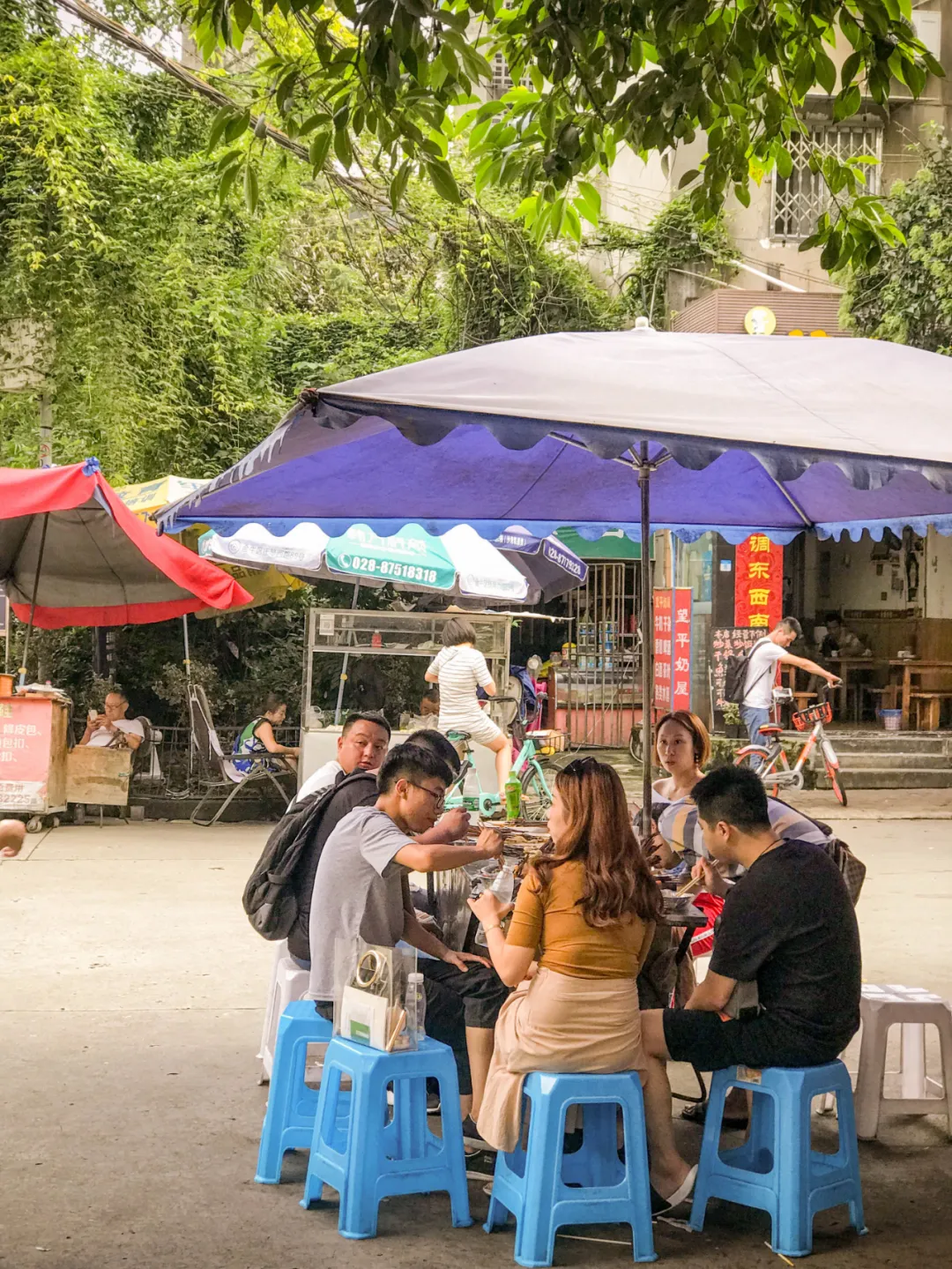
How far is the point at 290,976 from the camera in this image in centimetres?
507

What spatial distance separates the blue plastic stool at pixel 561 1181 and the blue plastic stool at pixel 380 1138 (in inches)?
7.2

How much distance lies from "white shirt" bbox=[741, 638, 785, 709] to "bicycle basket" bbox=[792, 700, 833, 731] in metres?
0.43

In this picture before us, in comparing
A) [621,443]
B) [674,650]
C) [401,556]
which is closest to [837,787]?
[674,650]

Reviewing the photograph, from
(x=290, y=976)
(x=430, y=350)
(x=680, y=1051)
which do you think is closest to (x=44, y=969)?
(x=290, y=976)

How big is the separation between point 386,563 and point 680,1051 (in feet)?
24.3

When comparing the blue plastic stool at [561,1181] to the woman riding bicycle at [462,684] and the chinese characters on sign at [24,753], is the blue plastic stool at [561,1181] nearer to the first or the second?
the woman riding bicycle at [462,684]

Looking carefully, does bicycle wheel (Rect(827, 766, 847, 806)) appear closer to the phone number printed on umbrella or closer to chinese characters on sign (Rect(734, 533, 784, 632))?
chinese characters on sign (Rect(734, 533, 784, 632))

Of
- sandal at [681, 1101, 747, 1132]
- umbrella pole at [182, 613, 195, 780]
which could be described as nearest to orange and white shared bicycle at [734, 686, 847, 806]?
umbrella pole at [182, 613, 195, 780]

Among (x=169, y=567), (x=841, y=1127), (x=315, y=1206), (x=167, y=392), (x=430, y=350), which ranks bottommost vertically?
(x=315, y=1206)

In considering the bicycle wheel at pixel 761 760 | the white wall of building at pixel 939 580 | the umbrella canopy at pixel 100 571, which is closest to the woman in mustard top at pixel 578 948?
the umbrella canopy at pixel 100 571

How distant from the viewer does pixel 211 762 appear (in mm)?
12086

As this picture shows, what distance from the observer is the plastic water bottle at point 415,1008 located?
4086 millimetres

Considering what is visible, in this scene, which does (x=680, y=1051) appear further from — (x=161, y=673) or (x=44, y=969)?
(x=161, y=673)

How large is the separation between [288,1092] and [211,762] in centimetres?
778
